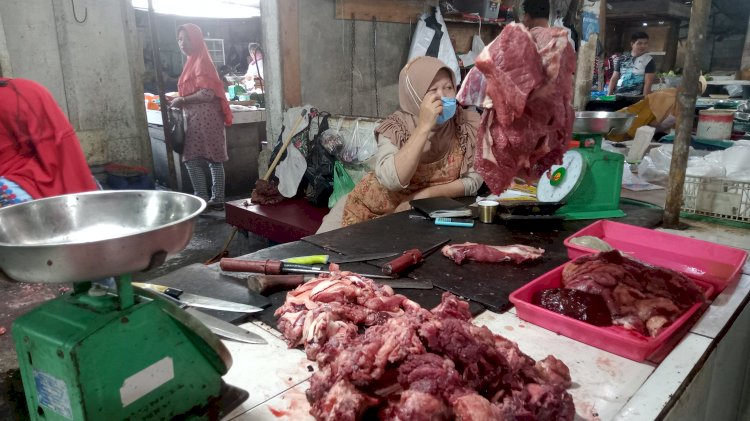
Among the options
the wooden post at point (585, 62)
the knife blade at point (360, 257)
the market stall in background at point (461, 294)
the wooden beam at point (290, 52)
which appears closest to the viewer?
the market stall in background at point (461, 294)

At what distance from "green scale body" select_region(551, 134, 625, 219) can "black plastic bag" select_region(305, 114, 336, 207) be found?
113 inches

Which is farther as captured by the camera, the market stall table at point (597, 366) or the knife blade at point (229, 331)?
the knife blade at point (229, 331)

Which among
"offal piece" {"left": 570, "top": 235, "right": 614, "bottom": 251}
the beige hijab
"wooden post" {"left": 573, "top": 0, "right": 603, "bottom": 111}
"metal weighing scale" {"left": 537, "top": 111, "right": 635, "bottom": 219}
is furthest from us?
"wooden post" {"left": 573, "top": 0, "right": 603, "bottom": 111}

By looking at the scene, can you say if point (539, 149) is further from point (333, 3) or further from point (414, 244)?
point (333, 3)

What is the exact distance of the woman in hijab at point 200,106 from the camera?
7145 millimetres

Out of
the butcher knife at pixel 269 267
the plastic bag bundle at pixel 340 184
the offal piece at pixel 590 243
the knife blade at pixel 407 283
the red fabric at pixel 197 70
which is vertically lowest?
the plastic bag bundle at pixel 340 184

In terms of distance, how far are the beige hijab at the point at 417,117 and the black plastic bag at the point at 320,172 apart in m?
1.39

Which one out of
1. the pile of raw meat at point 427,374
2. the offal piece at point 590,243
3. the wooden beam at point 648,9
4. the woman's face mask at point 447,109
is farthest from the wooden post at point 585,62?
the wooden beam at point 648,9

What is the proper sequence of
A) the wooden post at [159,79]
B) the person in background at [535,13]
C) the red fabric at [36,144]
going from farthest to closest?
the wooden post at [159,79] → the person in background at [535,13] → the red fabric at [36,144]

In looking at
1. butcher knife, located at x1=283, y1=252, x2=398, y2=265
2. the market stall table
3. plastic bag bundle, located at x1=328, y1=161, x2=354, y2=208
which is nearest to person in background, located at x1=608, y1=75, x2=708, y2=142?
plastic bag bundle, located at x1=328, y1=161, x2=354, y2=208

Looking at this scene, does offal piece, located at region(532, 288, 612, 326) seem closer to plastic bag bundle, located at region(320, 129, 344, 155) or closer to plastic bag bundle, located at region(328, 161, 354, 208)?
plastic bag bundle, located at region(328, 161, 354, 208)

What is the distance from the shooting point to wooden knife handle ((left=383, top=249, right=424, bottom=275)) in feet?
6.96

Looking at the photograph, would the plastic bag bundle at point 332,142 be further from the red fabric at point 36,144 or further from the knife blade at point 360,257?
the knife blade at point 360,257

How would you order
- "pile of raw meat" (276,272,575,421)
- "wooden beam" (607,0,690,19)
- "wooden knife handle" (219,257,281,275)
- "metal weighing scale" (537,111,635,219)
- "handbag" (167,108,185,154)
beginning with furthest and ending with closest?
"wooden beam" (607,0,690,19) → "handbag" (167,108,185,154) → "metal weighing scale" (537,111,635,219) → "wooden knife handle" (219,257,281,275) → "pile of raw meat" (276,272,575,421)
